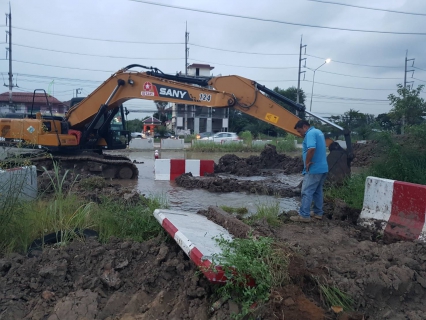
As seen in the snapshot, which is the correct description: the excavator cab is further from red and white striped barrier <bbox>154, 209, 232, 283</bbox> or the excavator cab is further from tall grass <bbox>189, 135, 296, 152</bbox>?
tall grass <bbox>189, 135, 296, 152</bbox>

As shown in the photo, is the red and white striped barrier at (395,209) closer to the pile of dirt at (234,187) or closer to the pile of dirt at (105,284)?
the pile of dirt at (105,284)

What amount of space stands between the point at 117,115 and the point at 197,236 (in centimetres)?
1069

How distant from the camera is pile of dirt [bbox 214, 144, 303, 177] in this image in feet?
48.5

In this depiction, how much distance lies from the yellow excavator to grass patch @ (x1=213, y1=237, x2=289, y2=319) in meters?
6.79

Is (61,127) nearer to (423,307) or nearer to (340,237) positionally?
(340,237)

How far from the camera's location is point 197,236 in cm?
438

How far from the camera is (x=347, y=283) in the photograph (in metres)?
3.70

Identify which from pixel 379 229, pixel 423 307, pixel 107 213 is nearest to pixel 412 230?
pixel 379 229

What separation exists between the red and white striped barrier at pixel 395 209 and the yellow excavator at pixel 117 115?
3.67 m

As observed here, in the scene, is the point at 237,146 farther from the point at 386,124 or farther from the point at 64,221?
the point at 64,221

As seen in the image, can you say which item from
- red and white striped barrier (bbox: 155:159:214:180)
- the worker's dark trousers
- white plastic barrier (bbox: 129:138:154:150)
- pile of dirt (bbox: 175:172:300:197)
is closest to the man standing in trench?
the worker's dark trousers

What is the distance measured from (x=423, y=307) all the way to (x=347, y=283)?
707 mm

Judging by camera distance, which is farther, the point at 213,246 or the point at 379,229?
the point at 379,229

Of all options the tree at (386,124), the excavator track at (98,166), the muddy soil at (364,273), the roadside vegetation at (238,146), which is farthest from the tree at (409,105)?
the muddy soil at (364,273)
